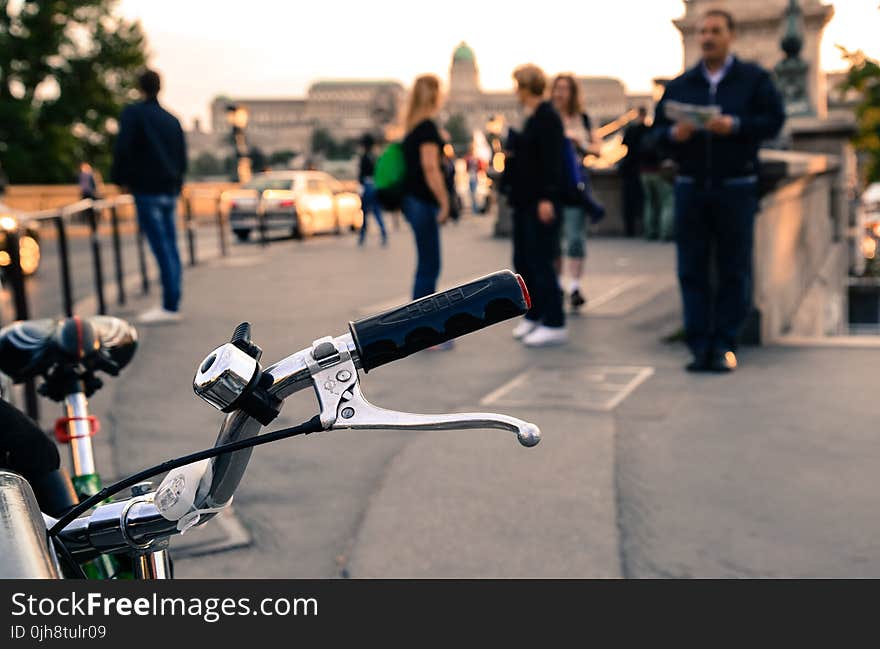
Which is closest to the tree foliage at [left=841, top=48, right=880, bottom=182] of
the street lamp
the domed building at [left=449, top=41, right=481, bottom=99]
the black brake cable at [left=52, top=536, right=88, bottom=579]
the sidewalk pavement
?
the sidewalk pavement

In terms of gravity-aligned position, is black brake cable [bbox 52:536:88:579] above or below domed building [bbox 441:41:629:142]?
below

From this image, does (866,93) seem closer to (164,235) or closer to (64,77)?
(164,235)

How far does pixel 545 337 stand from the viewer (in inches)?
295

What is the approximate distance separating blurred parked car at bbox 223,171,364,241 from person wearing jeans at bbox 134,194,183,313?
507 inches

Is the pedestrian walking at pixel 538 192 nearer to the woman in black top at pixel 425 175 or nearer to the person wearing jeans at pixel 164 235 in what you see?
the woman in black top at pixel 425 175

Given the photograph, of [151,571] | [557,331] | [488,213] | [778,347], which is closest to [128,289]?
[557,331]

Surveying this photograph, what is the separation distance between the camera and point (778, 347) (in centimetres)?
711

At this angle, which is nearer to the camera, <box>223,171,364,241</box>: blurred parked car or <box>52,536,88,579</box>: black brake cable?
<box>52,536,88,579</box>: black brake cable

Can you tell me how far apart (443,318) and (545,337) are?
20.9 feet

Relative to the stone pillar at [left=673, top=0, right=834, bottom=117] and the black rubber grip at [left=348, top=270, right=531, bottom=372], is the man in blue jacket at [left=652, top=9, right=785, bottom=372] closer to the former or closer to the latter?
the black rubber grip at [left=348, top=270, right=531, bottom=372]

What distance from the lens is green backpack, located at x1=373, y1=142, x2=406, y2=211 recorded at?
757cm

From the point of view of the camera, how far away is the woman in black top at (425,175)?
295 inches

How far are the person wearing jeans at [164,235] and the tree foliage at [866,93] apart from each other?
31.9 feet
